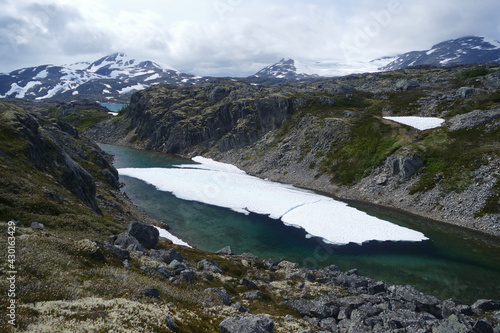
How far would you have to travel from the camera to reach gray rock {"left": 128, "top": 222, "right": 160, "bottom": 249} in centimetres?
3170

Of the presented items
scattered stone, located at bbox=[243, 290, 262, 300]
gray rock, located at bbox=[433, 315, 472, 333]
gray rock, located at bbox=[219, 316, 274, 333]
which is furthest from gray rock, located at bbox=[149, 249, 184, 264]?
gray rock, located at bbox=[433, 315, 472, 333]

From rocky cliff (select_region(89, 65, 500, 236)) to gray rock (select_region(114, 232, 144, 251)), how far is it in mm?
66161

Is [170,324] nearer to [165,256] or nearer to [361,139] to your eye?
[165,256]

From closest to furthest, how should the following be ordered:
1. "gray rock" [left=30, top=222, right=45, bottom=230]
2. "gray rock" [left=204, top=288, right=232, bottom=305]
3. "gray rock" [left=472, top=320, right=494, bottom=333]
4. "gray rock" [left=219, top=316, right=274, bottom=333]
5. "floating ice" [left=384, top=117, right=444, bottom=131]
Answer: "gray rock" [left=219, top=316, right=274, bottom=333]
"gray rock" [left=204, top=288, right=232, bottom=305]
"gray rock" [left=30, top=222, right=45, bottom=230]
"gray rock" [left=472, top=320, right=494, bottom=333]
"floating ice" [left=384, top=117, right=444, bottom=131]

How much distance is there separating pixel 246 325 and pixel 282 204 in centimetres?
5800

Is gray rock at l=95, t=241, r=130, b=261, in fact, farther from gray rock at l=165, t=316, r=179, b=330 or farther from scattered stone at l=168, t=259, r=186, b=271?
gray rock at l=165, t=316, r=179, b=330

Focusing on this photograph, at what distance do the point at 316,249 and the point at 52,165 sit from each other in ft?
152

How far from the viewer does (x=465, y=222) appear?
60125 mm

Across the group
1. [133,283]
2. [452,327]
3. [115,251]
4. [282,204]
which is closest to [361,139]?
[282,204]

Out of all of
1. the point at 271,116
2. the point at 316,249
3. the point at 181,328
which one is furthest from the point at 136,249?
the point at 271,116

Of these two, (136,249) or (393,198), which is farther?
(393,198)

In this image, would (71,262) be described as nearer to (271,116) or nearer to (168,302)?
(168,302)

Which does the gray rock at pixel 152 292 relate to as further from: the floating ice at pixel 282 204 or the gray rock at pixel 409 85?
the gray rock at pixel 409 85

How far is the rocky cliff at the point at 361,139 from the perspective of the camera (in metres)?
67.7
